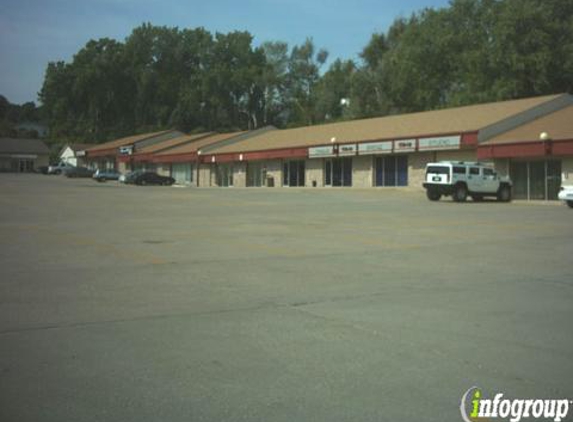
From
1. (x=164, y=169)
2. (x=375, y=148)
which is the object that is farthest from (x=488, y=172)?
(x=164, y=169)

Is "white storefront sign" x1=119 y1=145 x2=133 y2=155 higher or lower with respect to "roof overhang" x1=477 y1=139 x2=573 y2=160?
higher

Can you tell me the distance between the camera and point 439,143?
4300 centimetres

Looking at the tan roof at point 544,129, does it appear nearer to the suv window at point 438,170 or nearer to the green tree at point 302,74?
the suv window at point 438,170

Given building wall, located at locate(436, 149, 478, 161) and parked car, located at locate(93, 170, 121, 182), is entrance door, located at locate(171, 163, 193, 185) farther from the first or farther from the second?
building wall, located at locate(436, 149, 478, 161)

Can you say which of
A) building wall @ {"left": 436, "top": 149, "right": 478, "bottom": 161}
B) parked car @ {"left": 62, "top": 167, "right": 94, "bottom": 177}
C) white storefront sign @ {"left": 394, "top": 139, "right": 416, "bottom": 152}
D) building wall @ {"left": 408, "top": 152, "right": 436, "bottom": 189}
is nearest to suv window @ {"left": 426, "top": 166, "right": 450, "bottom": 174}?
building wall @ {"left": 436, "top": 149, "right": 478, "bottom": 161}

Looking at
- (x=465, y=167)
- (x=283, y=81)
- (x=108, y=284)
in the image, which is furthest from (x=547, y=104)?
(x=283, y=81)

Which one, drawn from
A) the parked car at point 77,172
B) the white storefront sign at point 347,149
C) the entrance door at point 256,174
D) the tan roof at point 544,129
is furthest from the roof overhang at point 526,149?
the parked car at point 77,172

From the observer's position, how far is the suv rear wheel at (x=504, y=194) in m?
35.6

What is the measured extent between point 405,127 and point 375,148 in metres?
3.30

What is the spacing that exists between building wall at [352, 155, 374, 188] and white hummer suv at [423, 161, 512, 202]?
48.3 feet

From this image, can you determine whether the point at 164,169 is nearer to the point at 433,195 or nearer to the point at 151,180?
the point at 151,180

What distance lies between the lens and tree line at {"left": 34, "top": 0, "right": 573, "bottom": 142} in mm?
57625

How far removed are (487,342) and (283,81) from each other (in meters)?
102

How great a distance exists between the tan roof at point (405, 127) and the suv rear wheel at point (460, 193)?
8.17m
